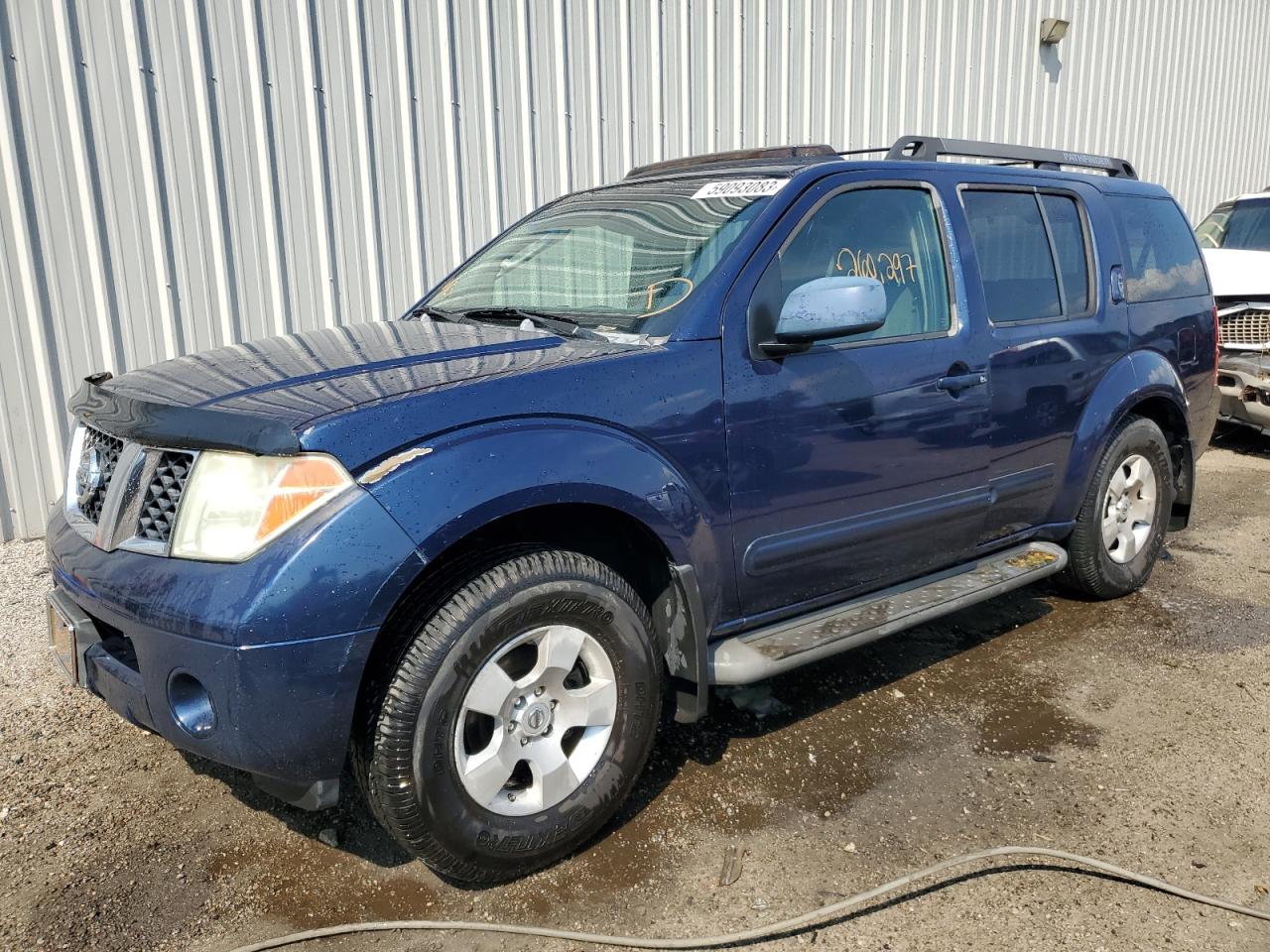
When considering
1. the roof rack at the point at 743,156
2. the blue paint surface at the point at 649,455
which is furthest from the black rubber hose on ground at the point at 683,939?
the roof rack at the point at 743,156

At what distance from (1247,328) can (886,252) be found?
19.2 feet

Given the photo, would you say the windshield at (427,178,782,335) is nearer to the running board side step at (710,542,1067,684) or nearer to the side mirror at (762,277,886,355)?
the side mirror at (762,277,886,355)

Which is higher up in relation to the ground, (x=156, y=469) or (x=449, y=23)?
(x=449, y=23)

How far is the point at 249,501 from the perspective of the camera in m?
2.13

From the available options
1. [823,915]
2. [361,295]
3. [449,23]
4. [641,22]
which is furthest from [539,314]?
[641,22]

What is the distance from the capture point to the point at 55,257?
16.5ft

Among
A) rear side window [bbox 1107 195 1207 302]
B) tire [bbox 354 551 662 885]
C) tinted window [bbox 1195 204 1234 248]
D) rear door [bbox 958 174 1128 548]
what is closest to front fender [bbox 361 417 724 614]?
tire [bbox 354 551 662 885]

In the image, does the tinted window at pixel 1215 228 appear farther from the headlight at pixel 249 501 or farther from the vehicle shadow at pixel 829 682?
the headlight at pixel 249 501

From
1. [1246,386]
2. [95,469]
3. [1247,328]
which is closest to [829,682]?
[95,469]

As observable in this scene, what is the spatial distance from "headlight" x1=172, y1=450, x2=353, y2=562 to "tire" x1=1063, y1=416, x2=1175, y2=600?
3297 mm

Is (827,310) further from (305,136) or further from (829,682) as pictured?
(305,136)

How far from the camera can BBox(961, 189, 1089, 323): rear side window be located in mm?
3596

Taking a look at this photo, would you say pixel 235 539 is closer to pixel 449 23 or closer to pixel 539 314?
pixel 539 314

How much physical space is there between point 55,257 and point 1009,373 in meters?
4.74
